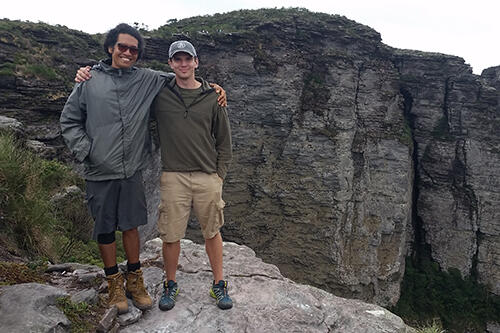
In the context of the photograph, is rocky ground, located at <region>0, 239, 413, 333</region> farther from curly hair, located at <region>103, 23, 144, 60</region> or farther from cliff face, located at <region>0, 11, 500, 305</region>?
A: cliff face, located at <region>0, 11, 500, 305</region>

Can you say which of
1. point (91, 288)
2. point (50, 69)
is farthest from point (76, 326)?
point (50, 69)

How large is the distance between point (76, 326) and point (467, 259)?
978 inches

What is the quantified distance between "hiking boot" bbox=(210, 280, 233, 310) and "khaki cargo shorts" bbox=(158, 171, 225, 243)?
0.58 metres

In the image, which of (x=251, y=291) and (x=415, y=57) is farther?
(x=415, y=57)

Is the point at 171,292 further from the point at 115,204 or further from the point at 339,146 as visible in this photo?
the point at 339,146

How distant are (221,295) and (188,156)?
1.48 meters

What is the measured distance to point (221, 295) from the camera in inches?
144

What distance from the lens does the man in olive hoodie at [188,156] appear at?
11.1 ft

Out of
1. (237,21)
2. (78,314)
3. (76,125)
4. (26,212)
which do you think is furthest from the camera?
(237,21)

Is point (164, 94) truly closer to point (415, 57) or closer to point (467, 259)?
point (415, 57)

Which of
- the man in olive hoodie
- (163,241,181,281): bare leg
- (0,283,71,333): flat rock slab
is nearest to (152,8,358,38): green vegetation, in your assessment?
the man in olive hoodie

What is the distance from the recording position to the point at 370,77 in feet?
69.1

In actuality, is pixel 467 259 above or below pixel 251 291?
below

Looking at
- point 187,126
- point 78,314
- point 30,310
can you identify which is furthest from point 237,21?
point 30,310
